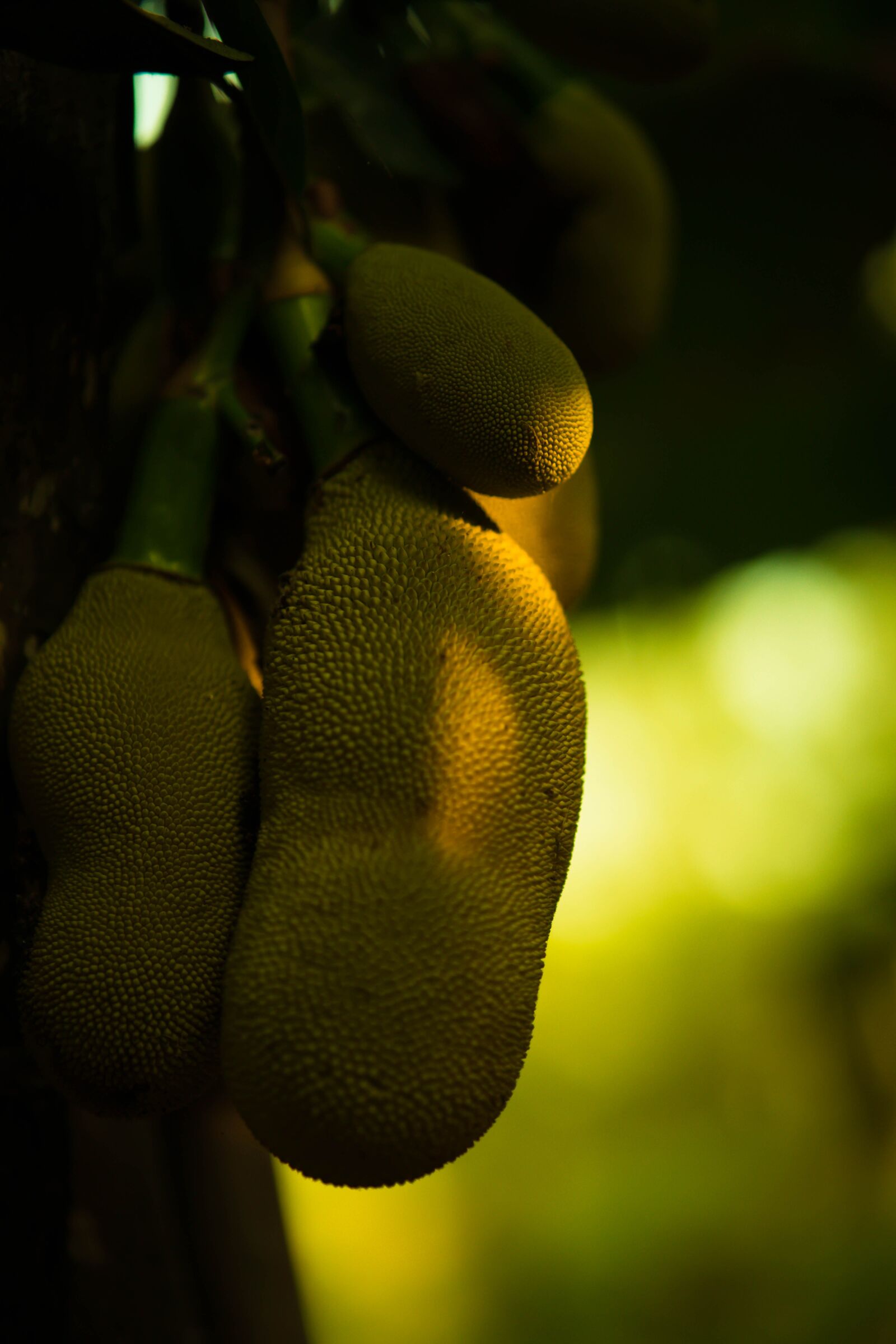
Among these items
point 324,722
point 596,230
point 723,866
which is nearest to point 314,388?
point 324,722

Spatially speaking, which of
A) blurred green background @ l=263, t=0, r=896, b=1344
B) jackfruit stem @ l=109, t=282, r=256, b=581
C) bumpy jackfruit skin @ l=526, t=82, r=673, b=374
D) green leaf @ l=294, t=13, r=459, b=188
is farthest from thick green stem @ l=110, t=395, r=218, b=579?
blurred green background @ l=263, t=0, r=896, b=1344

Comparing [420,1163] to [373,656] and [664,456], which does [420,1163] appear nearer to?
[373,656]

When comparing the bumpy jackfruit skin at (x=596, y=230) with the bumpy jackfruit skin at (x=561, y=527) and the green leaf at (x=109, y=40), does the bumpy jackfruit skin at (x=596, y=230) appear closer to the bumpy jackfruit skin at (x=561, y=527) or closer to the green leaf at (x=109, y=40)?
the bumpy jackfruit skin at (x=561, y=527)

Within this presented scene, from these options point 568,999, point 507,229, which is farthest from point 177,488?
point 568,999

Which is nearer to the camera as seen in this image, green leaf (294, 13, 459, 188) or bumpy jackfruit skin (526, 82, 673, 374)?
green leaf (294, 13, 459, 188)

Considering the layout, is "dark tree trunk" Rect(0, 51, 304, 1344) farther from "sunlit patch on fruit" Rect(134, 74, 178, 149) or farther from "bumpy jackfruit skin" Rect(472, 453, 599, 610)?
"bumpy jackfruit skin" Rect(472, 453, 599, 610)

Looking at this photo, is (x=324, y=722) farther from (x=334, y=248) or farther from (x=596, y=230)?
(x=596, y=230)

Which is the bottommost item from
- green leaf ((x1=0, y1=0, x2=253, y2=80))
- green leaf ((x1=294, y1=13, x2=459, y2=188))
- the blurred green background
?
the blurred green background
